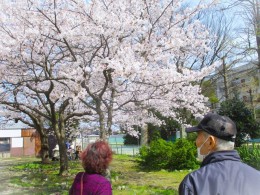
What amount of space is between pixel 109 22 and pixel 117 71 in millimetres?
1202

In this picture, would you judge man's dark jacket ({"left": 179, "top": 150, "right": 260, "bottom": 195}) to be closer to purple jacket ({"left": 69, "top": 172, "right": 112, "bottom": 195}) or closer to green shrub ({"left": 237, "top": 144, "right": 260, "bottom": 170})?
purple jacket ({"left": 69, "top": 172, "right": 112, "bottom": 195})

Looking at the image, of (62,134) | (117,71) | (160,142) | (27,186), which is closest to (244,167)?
(117,71)

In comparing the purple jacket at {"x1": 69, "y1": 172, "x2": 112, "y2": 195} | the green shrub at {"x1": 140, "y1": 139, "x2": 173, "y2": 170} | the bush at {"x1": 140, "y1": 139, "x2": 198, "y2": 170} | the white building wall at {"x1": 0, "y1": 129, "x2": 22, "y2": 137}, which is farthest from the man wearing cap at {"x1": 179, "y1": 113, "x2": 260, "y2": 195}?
the white building wall at {"x1": 0, "y1": 129, "x2": 22, "y2": 137}

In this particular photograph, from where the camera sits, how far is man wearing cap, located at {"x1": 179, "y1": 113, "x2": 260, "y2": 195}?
1.75 metres

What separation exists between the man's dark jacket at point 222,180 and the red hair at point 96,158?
104cm

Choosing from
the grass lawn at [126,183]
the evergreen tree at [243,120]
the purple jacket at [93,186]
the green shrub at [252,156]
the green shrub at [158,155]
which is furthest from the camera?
the evergreen tree at [243,120]

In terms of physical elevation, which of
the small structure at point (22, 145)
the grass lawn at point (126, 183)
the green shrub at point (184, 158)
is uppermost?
the small structure at point (22, 145)

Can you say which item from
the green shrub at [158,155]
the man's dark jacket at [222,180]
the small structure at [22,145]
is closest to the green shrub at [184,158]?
the green shrub at [158,155]

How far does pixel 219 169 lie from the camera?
1.84 meters

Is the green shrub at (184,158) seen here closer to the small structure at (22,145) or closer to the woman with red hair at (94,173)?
the woman with red hair at (94,173)

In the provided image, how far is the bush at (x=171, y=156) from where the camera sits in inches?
539

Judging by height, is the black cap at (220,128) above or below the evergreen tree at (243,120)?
below

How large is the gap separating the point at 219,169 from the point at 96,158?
117 cm

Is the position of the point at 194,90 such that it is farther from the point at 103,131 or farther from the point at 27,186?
the point at 27,186
